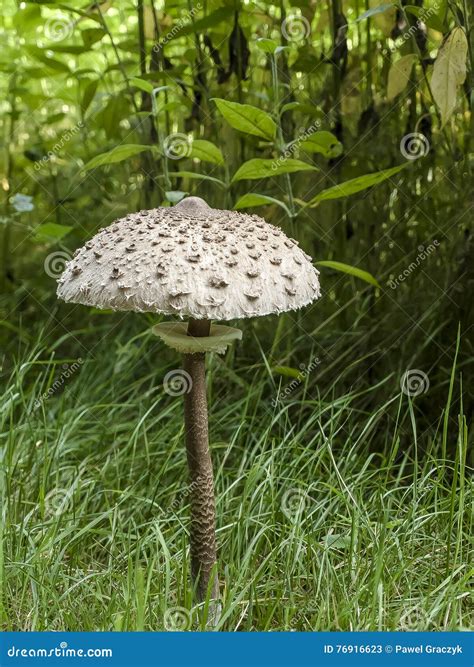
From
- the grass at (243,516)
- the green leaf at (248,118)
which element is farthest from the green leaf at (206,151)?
the grass at (243,516)

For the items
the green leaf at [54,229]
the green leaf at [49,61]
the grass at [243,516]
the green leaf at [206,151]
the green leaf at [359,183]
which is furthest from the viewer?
the green leaf at [49,61]

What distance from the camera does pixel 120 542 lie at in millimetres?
2619

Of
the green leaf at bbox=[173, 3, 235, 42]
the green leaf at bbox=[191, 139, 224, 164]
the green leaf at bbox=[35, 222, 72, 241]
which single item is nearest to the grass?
the green leaf at bbox=[35, 222, 72, 241]

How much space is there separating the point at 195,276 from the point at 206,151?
39.9 inches

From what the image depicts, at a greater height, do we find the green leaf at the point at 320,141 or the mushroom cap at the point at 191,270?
the green leaf at the point at 320,141

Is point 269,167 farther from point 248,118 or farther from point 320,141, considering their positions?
point 320,141

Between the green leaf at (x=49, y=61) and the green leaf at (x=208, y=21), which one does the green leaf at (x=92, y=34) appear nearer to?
the green leaf at (x=49, y=61)

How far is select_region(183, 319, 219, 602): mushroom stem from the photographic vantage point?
2.18m

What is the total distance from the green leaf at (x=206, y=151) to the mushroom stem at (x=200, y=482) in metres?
0.79

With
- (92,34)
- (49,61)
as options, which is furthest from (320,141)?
(49,61)

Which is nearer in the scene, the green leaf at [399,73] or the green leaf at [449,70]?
the green leaf at [449,70]

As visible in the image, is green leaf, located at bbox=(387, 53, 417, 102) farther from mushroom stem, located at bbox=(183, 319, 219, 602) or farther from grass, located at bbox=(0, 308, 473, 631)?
mushroom stem, located at bbox=(183, 319, 219, 602)

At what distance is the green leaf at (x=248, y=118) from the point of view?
2344mm

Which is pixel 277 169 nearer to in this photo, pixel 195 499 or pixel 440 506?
pixel 195 499
